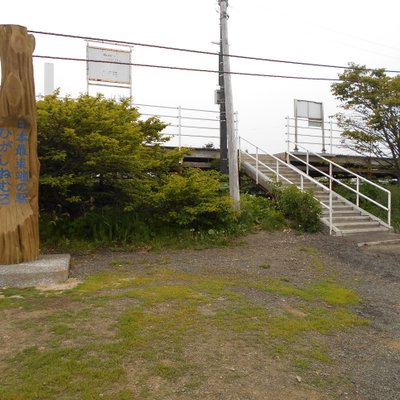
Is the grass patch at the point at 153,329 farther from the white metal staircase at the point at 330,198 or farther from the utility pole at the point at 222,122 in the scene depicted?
the utility pole at the point at 222,122

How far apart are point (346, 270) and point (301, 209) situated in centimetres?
325

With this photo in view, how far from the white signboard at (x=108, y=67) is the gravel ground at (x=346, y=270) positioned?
6310 millimetres

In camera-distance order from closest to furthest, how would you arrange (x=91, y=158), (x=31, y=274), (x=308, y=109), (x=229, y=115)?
(x=31, y=274)
(x=91, y=158)
(x=229, y=115)
(x=308, y=109)

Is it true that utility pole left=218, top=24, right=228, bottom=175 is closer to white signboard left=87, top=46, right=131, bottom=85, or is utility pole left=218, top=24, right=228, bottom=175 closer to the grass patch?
white signboard left=87, top=46, right=131, bottom=85

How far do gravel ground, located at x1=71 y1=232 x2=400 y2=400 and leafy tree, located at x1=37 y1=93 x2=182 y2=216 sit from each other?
154 cm

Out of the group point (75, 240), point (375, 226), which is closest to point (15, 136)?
point (75, 240)

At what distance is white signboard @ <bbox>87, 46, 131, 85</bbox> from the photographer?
480 inches

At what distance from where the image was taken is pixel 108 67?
12.5m

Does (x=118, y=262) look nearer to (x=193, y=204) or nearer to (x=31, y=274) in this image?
(x=31, y=274)

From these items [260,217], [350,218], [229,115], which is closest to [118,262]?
[260,217]

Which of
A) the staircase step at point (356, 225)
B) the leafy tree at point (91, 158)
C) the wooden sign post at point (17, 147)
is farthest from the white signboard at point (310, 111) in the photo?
the wooden sign post at point (17, 147)

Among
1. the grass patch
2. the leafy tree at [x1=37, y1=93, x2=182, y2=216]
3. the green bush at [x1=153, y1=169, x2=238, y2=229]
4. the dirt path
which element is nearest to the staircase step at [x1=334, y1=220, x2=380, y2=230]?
the green bush at [x1=153, y1=169, x2=238, y2=229]

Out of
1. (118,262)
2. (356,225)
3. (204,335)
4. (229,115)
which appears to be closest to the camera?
(204,335)

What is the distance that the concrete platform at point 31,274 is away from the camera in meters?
5.88
